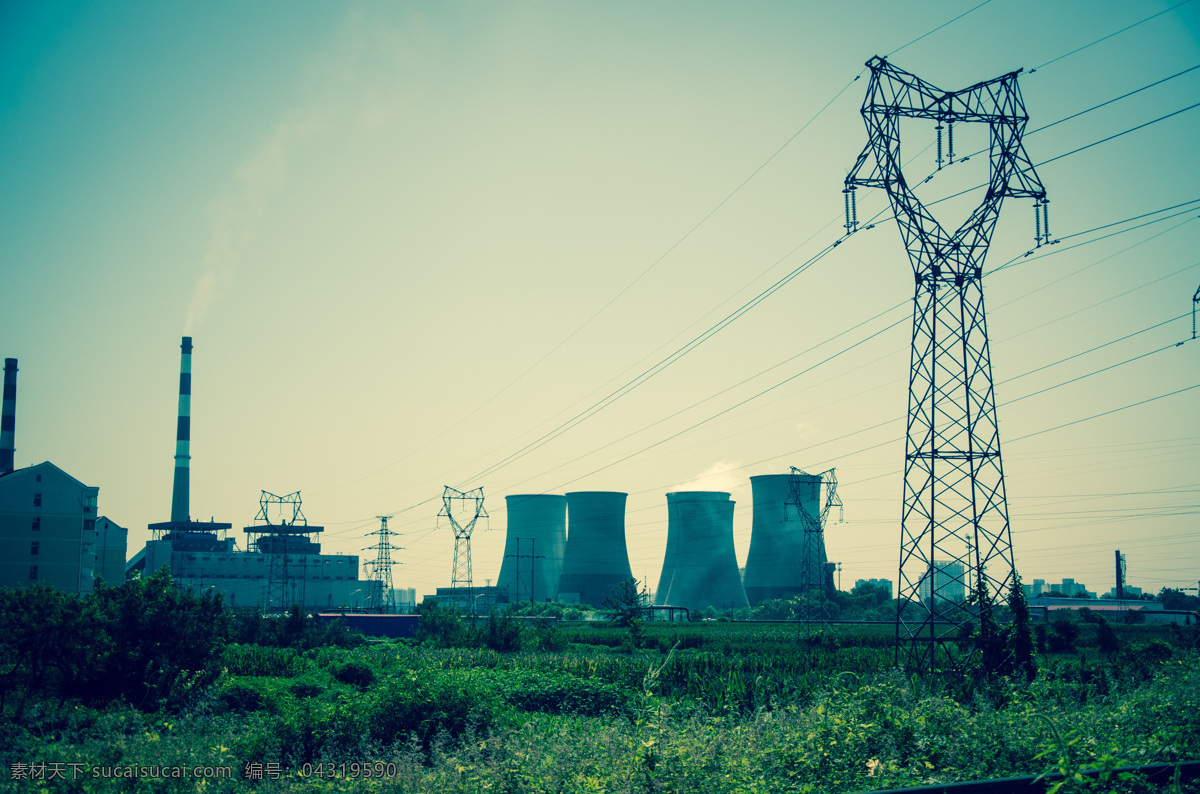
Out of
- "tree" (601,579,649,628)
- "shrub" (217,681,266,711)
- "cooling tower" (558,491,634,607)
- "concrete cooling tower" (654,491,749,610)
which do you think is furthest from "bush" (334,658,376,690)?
"concrete cooling tower" (654,491,749,610)

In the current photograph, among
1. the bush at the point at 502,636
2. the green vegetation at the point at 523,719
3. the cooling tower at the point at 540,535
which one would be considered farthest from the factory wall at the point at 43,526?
the green vegetation at the point at 523,719

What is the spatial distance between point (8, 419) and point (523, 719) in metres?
49.3

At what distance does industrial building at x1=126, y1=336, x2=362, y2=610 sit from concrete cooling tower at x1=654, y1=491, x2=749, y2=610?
27257 millimetres

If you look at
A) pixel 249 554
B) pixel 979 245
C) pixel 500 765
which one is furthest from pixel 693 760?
pixel 249 554

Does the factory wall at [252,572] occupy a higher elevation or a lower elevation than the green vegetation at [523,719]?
lower

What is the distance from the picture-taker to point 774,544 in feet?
177

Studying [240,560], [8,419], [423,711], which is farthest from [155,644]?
[240,560]

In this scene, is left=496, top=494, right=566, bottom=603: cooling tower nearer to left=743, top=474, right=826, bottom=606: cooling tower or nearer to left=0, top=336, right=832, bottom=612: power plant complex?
left=0, top=336, right=832, bottom=612: power plant complex

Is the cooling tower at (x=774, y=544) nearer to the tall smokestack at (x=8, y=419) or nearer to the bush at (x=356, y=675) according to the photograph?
the bush at (x=356, y=675)

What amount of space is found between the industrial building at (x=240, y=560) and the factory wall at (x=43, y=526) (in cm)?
1721

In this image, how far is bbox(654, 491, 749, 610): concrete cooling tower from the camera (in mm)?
55963

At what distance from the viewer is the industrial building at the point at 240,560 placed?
63.4 m

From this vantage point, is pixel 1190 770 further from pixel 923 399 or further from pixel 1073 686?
pixel 923 399

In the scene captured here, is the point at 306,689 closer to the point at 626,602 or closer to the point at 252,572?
the point at 626,602
